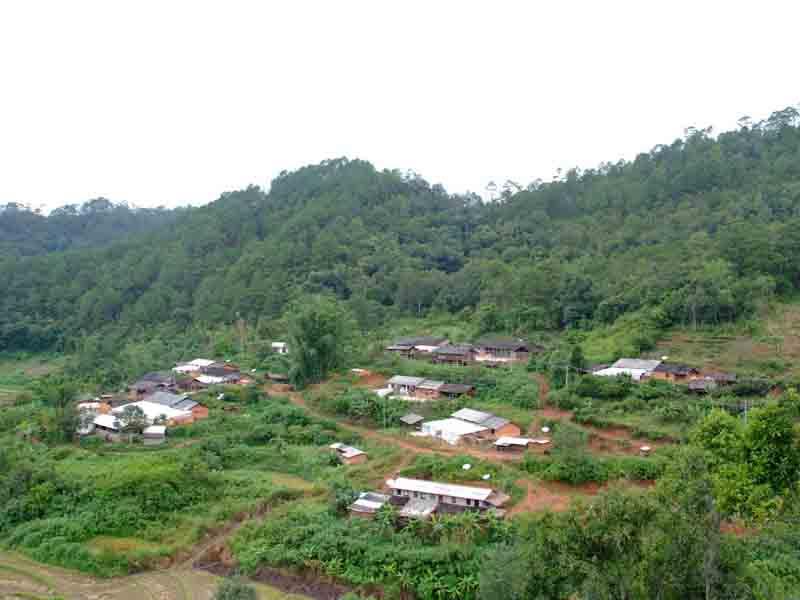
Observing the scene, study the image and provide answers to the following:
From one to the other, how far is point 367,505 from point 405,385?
506 inches

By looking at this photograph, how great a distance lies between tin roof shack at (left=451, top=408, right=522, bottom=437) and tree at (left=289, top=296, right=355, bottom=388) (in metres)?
10.1

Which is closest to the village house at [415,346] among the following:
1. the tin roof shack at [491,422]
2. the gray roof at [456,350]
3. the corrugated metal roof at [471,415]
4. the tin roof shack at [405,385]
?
the gray roof at [456,350]

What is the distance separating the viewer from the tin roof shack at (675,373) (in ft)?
100.0

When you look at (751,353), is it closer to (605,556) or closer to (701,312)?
(701,312)

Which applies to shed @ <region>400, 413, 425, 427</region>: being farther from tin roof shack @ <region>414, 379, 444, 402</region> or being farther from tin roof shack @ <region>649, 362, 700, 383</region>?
tin roof shack @ <region>649, 362, 700, 383</region>

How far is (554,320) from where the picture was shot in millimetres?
42344

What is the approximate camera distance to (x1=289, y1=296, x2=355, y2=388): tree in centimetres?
3631

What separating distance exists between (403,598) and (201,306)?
4641 cm

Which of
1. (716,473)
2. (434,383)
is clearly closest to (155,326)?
(434,383)

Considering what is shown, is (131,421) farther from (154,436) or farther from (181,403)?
(181,403)

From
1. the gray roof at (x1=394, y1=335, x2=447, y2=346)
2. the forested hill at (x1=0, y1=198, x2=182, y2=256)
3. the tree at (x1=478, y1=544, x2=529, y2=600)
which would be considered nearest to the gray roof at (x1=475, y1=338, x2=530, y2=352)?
the gray roof at (x1=394, y1=335, x2=447, y2=346)

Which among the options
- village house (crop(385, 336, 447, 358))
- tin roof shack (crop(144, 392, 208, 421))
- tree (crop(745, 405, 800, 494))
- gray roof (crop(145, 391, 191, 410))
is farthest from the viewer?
village house (crop(385, 336, 447, 358))

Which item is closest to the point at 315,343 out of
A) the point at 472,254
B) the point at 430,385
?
the point at 430,385

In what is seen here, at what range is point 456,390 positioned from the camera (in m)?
32.4
